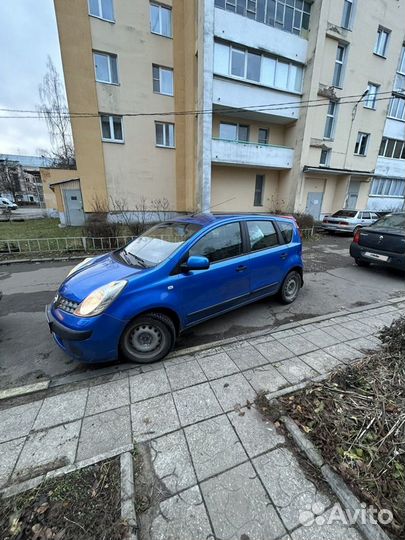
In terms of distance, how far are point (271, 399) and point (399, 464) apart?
925 mm

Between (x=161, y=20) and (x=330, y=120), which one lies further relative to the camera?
(x=330, y=120)

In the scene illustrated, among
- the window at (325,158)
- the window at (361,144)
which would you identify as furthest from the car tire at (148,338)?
the window at (361,144)

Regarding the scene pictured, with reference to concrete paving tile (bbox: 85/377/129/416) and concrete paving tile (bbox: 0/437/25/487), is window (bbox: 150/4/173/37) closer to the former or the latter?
concrete paving tile (bbox: 85/377/129/416)

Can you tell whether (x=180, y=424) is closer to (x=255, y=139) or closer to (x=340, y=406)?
(x=340, y=406)

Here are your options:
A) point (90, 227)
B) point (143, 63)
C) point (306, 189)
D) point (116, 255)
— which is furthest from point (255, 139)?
point (116, 255)

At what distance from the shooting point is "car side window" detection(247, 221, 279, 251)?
3.62 meters

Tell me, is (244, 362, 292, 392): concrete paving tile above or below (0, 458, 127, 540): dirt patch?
below

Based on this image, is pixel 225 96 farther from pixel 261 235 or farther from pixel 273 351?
pixel 273 351

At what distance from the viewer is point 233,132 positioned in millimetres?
14234

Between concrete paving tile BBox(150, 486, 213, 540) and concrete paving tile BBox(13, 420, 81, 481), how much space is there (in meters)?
0.79

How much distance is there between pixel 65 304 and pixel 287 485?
100 inches

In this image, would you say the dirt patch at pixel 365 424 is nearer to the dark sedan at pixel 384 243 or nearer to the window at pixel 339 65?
the dark sedan at pixel 384 243

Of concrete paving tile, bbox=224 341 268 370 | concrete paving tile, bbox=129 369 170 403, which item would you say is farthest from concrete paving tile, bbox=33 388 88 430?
concrete paving tile, bbox=224 341 268 370

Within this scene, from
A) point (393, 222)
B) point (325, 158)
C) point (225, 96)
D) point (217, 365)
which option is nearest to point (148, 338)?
point (217, 365)
